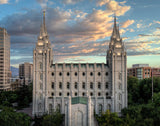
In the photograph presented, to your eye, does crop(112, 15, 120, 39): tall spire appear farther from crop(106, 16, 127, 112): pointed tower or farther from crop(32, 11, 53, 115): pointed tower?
crop(32, 11, 53, 115): pointed tower

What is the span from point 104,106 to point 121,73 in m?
12.0

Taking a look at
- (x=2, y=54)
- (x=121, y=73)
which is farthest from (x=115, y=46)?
(x=2, y=54)

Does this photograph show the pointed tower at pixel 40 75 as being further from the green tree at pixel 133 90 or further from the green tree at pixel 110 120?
the green tree at pixel 133 90

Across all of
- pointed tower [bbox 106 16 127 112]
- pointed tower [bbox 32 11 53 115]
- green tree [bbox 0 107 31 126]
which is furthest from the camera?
pointed tower [bbox 106 16 127 112]

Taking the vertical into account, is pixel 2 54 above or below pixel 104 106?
above

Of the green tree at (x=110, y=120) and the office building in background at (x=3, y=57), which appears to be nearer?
the green tree at (x=110, y=120)

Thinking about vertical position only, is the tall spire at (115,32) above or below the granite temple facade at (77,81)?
above

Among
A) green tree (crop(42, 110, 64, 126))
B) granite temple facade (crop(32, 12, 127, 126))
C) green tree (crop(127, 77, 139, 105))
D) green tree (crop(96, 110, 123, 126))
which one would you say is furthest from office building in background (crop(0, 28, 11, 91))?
green tree (crop(96, 110, 123, 126))

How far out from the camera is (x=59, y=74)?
54.7 metres

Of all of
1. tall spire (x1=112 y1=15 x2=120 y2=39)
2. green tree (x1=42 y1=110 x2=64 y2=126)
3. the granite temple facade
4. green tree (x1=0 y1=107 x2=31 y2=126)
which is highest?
tall spire (x1=112 y1=15 x2=120 y2=39)

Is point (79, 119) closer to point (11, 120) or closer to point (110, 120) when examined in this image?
point (110, 120)

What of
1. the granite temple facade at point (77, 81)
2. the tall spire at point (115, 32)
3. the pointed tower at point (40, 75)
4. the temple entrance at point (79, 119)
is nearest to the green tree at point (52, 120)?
the temple entrance at point (79, 119)

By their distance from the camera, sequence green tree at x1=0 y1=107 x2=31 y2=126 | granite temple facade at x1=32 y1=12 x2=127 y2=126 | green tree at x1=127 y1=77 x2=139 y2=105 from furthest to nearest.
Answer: green tree at x1=127 y1=77 x2=139 y2=105 → granite temple facade at x1=32 y1=12 x2=127 y2=126 → green tree at x1=0 y1=107 x2=31 y2=126

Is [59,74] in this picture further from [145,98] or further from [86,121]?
[145,98]
